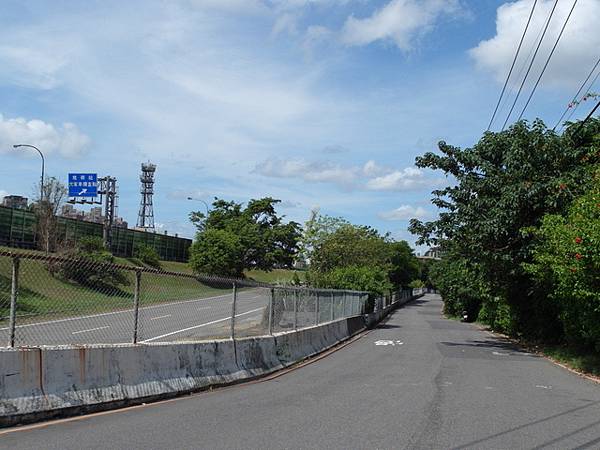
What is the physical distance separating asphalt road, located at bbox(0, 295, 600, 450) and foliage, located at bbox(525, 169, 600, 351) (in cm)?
165

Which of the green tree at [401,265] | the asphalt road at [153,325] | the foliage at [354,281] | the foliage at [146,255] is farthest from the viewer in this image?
the green tree at [401,265]

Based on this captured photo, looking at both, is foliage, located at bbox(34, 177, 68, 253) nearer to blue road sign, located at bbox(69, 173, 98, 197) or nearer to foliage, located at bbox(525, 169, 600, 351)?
blue road sign, located at bbox(69, 173, 98, 197)

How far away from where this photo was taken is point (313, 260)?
5356cm

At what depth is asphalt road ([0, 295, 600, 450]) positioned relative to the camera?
7.15m

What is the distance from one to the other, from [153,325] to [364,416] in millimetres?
5241

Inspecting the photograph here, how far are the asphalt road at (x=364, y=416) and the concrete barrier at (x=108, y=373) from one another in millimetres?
301

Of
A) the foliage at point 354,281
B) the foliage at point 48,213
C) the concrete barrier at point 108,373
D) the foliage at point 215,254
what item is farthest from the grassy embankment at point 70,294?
the foliage at point 215,254

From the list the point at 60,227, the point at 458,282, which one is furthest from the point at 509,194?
the point at 60,227

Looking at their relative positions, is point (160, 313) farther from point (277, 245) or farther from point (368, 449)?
point (277, 245)

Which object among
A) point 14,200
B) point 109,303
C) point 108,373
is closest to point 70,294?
point 109,303

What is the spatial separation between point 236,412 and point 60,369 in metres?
2.44

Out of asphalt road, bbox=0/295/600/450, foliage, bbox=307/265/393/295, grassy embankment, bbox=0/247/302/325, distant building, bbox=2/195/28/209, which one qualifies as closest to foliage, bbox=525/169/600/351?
asphalt road, bbox=0/295/600/450

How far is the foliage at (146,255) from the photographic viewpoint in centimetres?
6263

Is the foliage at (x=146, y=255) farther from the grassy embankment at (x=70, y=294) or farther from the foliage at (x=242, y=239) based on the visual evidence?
the grassy embankment at (x=70, y=294)
